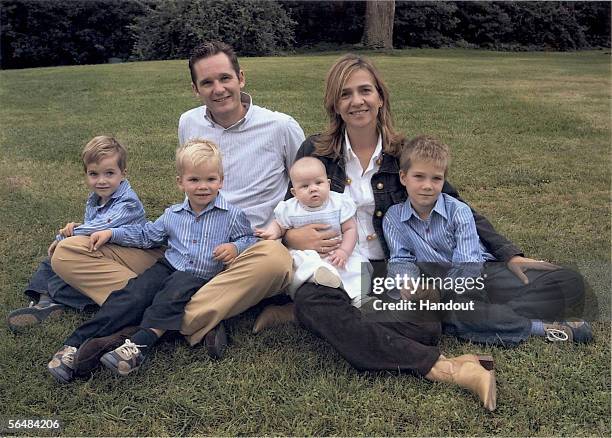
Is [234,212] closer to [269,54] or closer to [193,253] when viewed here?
[193,253]

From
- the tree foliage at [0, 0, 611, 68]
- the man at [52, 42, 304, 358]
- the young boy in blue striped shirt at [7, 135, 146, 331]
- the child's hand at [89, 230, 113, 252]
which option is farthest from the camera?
the tree foliage at [0, 0, 611, 68]

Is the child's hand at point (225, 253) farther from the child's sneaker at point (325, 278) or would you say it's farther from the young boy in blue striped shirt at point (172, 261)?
the child's sneaker at point (325, 278)

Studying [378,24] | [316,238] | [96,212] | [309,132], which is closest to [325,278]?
[316,238]

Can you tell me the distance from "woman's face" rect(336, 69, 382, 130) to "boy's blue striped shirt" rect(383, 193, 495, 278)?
50 cm

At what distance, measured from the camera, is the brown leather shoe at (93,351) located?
2.85m

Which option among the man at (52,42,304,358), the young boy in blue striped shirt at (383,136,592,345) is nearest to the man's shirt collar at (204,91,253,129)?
the man at (52,42,304,358)

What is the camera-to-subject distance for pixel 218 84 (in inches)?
140

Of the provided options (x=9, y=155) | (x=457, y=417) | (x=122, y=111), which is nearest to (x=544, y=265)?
(x=457, y=417)

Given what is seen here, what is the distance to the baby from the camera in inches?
123

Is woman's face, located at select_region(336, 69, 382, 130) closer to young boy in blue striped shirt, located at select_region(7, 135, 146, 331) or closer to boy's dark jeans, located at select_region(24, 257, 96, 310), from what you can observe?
young boy in blue striped shirt, located at select_region(7, 135, 146, 331)

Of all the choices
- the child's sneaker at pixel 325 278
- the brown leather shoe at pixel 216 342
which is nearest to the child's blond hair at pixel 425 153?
the child's sneaker at pixel 325 278

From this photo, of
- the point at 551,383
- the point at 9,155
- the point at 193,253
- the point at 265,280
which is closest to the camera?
the point at 551,383

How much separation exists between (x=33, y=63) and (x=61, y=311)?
1551 centimetres

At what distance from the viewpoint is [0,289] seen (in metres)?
3.85
